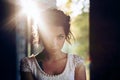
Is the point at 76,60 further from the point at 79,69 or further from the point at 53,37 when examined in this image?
the point at 53,37

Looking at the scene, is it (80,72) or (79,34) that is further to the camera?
(79,34)

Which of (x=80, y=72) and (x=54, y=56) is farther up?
(x=54, y=56)

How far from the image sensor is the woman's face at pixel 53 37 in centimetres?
212

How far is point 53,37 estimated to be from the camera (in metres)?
2.12

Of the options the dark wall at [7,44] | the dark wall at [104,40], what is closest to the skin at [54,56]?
the dark wall at [104,40]

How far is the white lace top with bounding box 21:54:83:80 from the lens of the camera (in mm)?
2096

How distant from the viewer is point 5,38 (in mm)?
2727

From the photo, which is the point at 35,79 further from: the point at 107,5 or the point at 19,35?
the point at 107,5

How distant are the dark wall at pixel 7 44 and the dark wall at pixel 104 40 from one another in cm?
76

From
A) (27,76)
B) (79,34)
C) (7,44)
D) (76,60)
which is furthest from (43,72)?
(7,44)

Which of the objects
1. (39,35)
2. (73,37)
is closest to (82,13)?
(73,37)

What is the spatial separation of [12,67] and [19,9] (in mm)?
562

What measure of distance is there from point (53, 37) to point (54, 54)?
160mm

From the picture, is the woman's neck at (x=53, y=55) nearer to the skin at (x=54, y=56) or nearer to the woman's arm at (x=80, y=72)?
the skin at (x=54, y=56)
